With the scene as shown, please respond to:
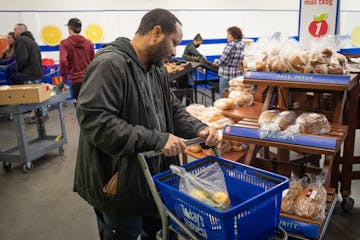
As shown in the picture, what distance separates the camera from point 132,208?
1.61 metres

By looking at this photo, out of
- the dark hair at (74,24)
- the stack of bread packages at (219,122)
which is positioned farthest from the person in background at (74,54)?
the stack of bread packages at (219,122)

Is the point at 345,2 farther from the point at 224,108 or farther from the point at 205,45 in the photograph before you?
the point at 224,108

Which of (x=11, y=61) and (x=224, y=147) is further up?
(x=11, y=61)

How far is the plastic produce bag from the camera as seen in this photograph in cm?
127

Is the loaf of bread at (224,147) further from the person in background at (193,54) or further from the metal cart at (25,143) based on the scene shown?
the person in background at (193,54)

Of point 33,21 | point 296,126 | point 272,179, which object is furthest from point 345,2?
point 272,179

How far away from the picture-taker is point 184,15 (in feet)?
30.2

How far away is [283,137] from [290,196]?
367 mm

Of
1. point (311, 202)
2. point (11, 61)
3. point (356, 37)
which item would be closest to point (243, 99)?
point (311, 202)

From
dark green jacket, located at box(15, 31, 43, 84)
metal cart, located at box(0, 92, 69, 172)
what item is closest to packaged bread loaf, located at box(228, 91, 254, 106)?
metal cart, located at box(0, 92, 69, 172)

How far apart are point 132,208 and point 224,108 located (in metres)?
1.64

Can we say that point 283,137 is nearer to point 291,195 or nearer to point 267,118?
point 267,118

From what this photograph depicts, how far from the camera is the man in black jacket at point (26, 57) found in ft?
19.8

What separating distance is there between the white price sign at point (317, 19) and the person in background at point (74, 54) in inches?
133
